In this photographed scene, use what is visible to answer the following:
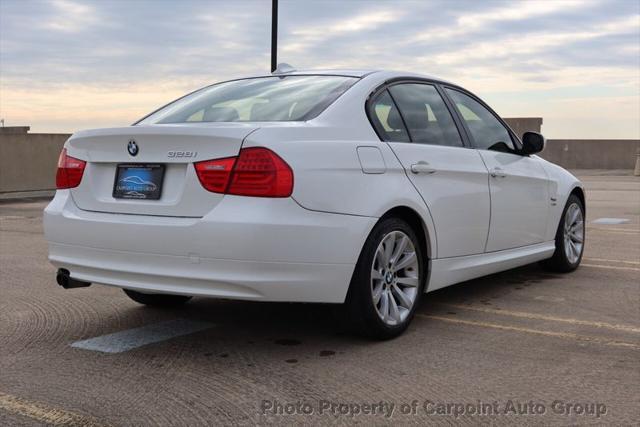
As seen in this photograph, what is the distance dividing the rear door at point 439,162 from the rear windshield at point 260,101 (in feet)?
1.12

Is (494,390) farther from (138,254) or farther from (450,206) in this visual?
(138,254)

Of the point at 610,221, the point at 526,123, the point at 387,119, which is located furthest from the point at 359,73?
the point at 526,123

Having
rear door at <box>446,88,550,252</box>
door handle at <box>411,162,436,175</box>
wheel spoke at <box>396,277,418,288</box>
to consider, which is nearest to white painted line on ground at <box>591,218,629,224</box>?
rear door at <box>446,88,550,252</box>

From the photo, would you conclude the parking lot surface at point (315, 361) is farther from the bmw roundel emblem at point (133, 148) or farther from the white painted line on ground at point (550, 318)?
the bmw roundel emblem at point (133, 148)

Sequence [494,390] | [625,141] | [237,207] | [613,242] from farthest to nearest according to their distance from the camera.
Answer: [625,141], [613,242], [237,207], [494,390]

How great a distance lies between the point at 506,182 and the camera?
5777 mm

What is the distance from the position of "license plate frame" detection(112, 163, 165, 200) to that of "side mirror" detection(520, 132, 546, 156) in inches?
128

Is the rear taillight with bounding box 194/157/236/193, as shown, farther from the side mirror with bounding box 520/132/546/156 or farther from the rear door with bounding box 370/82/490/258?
the side mirror with bounding box 520/132/546/156

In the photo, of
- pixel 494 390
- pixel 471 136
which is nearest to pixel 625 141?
pixel 471 136

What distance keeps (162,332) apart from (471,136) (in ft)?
8.49

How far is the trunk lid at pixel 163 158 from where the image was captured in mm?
3984

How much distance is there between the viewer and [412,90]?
525 centimetres

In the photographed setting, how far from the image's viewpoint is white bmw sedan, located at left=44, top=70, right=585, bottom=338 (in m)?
3.92

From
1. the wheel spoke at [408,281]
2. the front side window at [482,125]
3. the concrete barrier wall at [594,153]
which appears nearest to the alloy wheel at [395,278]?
the wheel spoke at [408,281]
